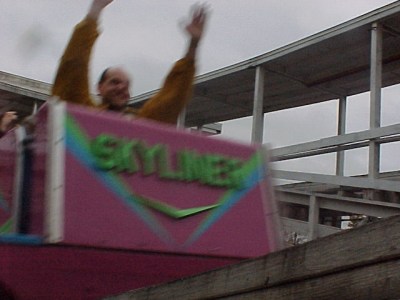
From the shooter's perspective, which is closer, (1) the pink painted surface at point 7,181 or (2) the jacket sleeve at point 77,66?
(1) the pink painted surface at point 7,181

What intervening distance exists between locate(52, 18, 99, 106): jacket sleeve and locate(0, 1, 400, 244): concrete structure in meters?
4.19

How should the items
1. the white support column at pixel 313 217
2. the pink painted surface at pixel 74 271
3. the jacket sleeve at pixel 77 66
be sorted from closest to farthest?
the pink painted surface at pixel 74 271
the jacket sleeve at pixel 77 66
the white support column at pixel 313 217

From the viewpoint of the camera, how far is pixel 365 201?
785 centimetres

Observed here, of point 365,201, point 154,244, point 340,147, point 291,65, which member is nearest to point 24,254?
point 154,244

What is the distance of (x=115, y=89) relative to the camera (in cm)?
362

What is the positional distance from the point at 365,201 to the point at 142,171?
522cm

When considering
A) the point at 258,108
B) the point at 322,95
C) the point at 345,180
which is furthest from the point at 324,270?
the point at 322,95

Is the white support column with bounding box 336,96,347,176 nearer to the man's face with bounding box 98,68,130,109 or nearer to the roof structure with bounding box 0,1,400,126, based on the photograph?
the roof structure with bounding box 0,1,400,126

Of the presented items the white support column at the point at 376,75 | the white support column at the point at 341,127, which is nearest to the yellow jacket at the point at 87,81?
the white support column at the point at 376,75

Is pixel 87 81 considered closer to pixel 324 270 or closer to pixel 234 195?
pixel 234 195

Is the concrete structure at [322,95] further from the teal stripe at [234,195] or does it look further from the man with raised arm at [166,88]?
the teal stripe at [234,195]

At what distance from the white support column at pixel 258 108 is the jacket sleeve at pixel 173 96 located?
7.25 m

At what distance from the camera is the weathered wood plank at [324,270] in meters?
1.89

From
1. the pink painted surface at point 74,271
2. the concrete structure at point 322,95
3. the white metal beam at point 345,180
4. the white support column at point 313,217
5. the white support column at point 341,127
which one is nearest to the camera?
the pink painted surface at point 74,271
